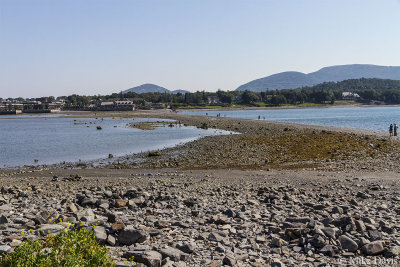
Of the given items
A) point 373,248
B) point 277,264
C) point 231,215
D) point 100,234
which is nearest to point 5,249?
point 100,234

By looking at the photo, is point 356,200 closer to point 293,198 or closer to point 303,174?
point 293,198

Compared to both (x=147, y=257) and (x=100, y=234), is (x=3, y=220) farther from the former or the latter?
(x=147, y=257)

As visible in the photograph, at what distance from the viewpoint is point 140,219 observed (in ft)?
37.2

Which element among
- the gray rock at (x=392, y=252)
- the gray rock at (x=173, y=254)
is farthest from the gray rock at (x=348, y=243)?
the gray rock at (x=173, y=254)

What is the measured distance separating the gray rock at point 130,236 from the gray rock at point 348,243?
538 cm

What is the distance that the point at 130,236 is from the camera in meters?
9.29

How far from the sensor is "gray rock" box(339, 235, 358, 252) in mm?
9031

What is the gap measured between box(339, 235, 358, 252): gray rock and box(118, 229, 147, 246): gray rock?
212 inches

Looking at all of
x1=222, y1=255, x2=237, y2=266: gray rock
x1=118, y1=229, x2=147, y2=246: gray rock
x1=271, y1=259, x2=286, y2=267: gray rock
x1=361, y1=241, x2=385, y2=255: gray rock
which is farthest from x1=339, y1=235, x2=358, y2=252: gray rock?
x1=118, y1=229, x2=147, y2=246: gray rock

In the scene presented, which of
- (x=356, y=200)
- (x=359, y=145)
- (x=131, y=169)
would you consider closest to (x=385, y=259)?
(x=356, y=200)

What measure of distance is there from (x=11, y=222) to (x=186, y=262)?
563cm

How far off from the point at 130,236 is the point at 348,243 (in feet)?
19.1

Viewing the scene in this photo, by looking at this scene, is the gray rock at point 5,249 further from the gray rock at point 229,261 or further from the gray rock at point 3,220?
the gray rock at point 229,261

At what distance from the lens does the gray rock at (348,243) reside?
903 centimetres
